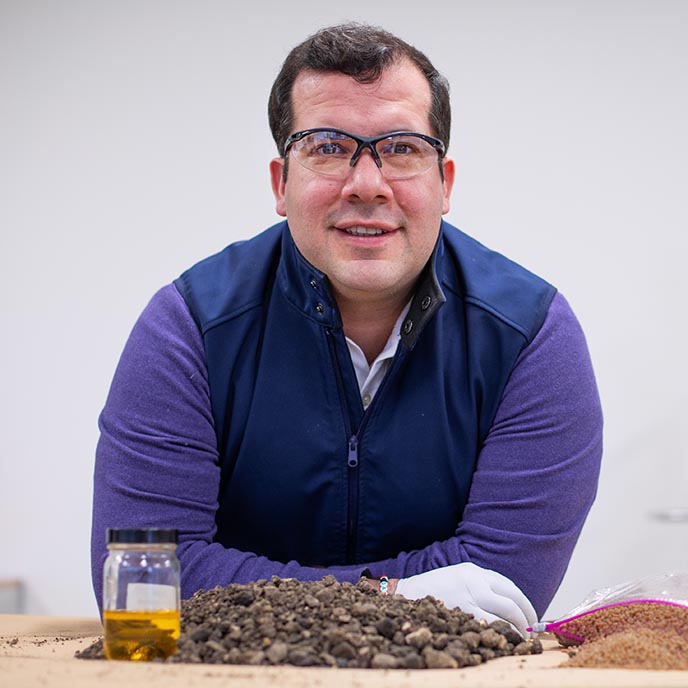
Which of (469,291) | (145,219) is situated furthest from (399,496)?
(145,219)

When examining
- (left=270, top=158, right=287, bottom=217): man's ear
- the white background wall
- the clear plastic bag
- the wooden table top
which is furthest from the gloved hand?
the white background wall

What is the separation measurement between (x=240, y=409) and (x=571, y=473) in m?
0.58

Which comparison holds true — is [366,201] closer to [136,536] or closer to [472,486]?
[472,486]

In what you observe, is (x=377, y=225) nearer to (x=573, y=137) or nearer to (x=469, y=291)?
(x=469, y=291)

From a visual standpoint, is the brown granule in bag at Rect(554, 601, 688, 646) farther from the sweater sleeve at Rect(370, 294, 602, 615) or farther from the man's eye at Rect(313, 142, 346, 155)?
the man's eye at Rect(313, 142, 346, 155)

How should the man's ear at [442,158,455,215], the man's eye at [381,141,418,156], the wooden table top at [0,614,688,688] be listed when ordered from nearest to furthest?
1. the wooden table top at [0,614,688,688]
2. the man's eye at [381,141,418,156]
3. the man's ear at [442,158,455,215]

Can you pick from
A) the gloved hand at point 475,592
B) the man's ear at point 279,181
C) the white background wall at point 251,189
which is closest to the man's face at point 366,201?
the man's ear at point 279,181

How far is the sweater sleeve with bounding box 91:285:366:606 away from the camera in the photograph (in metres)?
1.64

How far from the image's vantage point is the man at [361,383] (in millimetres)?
1729

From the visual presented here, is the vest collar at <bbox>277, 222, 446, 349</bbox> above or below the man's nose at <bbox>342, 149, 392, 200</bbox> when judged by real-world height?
below

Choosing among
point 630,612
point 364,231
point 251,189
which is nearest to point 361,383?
point 364,231

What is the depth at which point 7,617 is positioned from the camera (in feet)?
6.13

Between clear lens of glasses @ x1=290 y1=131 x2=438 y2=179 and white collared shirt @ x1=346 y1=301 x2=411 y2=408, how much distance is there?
0.83 ft

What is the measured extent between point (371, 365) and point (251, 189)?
1.76 metres
